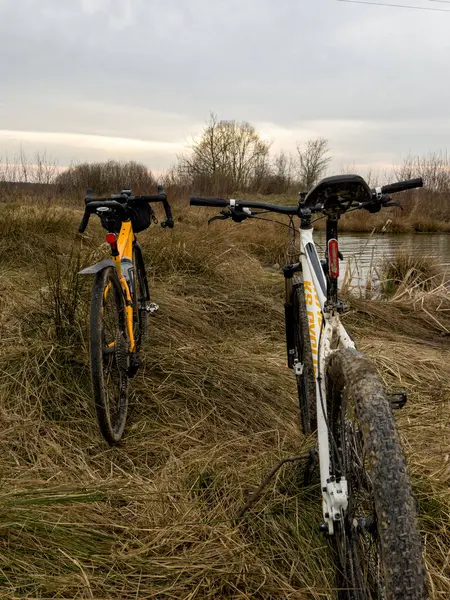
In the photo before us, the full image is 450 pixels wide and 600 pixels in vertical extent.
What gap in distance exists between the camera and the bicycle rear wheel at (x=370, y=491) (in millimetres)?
917

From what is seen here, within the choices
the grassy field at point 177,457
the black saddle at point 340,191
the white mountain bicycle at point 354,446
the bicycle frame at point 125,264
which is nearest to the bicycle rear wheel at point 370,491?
the white mountain bicycle at point 354,446

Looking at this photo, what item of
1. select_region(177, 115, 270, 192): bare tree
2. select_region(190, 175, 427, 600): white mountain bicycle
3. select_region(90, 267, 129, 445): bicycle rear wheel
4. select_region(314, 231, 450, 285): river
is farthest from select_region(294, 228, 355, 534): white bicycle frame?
select_region(177, 115, 270, 192): bare tree

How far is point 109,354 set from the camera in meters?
2.34

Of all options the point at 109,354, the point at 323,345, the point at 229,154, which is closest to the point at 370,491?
the point at 323,345

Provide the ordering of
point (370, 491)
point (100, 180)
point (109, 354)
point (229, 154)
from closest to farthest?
point (370, 491) < point (109, 354) < point (100, 180) < point (229, 154)

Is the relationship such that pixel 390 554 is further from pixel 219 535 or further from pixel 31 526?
pixel 31 526

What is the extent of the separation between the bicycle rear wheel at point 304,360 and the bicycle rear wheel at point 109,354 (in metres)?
0.85

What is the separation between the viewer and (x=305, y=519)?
1.79 metres

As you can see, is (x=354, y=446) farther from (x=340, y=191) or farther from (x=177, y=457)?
(x=177, y=457)

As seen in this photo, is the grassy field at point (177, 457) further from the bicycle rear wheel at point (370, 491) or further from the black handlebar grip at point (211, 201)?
the black handlebar grip at point (211, 201)

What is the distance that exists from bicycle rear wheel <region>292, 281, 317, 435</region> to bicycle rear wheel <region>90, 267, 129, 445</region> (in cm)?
85

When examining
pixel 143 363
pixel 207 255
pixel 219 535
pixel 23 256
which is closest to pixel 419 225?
pixel 207 255

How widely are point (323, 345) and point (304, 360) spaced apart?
31.0 inches

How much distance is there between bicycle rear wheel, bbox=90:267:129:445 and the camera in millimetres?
1993
